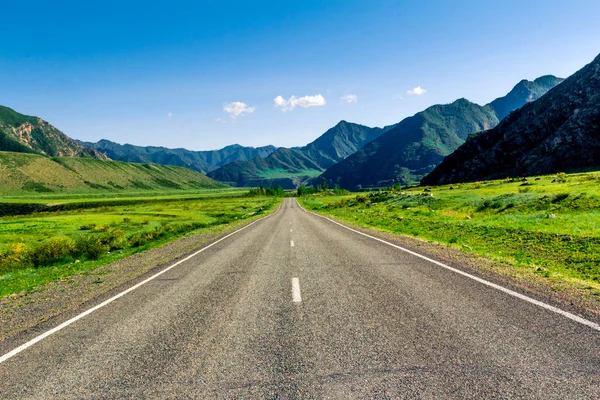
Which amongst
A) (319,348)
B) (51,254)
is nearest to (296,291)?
(319,348)

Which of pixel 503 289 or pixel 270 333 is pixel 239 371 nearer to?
pixel 270 333

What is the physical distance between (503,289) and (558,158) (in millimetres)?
136040

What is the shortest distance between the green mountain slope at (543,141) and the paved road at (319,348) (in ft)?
416

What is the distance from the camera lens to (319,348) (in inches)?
202

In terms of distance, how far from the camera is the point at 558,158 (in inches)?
4481

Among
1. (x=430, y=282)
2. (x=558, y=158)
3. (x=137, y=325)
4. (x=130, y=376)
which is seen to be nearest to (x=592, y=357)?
(x=430, y=282)

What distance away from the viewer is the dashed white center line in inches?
308

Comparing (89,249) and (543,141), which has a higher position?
(543,141)

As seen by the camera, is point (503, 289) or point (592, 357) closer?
point (592, 357)

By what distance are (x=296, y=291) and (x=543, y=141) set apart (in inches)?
5915

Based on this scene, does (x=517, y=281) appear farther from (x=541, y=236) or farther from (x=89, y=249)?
(x=89, y=249)

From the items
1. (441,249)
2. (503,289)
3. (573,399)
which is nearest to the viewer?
(573,399)

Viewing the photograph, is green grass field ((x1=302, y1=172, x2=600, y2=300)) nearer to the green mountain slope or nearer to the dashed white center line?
the dashed white center line

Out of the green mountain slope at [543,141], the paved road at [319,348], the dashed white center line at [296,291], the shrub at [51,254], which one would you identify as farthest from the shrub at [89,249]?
the green mountain slope at [543,141]
